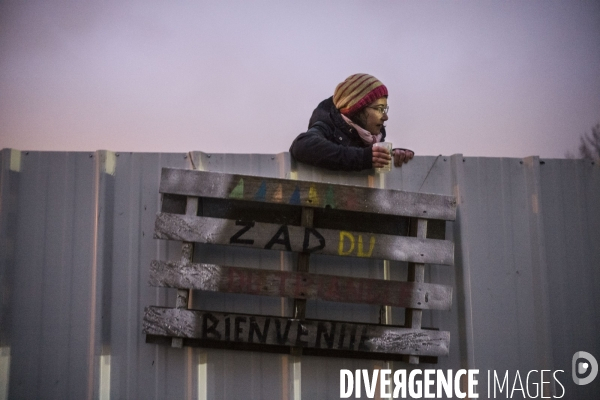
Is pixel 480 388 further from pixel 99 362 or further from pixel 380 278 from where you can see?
pixel 99 362

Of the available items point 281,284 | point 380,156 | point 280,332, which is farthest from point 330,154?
point 280,332

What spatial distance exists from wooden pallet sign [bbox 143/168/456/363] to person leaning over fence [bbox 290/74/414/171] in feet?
0.93

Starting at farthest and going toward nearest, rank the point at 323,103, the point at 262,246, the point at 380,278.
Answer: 1. the point at 323,103
2. the point at 380,278
3. the point at 262,246

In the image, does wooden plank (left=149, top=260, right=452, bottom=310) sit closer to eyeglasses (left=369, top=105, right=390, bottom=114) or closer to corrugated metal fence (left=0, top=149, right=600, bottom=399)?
corrugated metal fence (left=0, top=149, right=600, bottom=399)

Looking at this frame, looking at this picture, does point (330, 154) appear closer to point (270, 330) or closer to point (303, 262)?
point (303, 262)

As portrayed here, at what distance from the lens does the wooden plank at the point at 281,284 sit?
3844 millimetres

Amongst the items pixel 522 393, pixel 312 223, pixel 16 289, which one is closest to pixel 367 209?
pixel 312 223

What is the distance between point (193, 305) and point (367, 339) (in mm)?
1234

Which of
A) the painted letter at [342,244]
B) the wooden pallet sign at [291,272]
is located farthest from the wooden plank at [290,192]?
the painted letter at [342,244]

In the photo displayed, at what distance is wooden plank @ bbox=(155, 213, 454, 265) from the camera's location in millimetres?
3871

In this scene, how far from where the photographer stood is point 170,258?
13.5ft

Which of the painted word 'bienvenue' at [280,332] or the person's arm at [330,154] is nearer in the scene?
the painted word 'bienvenue' at [280,332]

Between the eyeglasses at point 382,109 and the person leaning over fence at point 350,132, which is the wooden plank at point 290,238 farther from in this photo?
the eyeglasses at point 382,109

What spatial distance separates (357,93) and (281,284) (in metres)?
1.59
